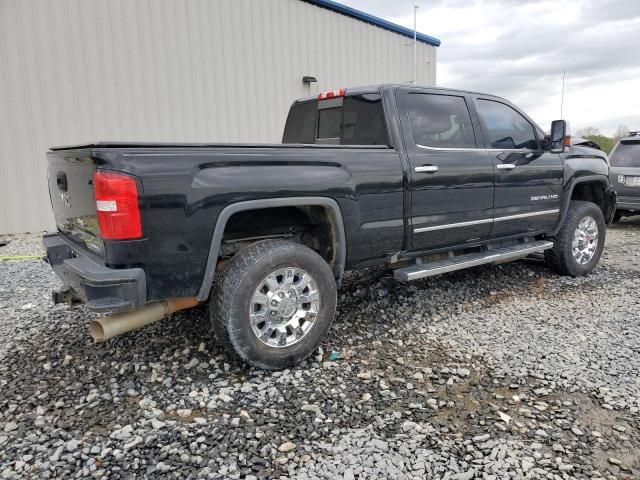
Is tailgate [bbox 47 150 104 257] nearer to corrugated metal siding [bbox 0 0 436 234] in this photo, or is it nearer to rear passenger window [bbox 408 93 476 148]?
rear passenger window [bbox 408 93 476 148]

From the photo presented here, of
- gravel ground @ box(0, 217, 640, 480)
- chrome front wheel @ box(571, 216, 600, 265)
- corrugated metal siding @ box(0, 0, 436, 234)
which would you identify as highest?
corrugated metal siding @ box(0, 0, 436, 234)

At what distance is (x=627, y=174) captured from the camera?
8906 mm

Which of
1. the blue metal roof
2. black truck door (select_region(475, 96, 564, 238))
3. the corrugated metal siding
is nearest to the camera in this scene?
black truck door (select_region(475, 96, 564, 238))

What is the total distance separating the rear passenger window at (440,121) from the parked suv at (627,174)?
5.82 m

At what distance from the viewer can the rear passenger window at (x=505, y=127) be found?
4660mm

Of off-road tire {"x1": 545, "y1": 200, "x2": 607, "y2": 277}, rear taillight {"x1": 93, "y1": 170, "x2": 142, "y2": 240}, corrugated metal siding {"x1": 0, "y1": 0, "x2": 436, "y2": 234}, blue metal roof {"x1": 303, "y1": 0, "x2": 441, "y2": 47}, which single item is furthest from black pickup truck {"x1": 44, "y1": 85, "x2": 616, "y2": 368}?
blue metal roof {"x1": 303, "y1": 0, "x2": 441, "y2": 47}

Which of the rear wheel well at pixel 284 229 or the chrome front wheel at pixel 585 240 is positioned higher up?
the rear wheel well at pixel 284 229

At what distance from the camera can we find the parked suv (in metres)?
8.83

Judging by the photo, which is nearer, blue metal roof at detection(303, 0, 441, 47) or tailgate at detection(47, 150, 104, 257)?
tailgate at detection(47, 150, 104, 257)

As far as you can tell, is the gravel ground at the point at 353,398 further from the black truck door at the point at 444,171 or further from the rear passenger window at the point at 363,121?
the rear passenger window at the point at 363,121

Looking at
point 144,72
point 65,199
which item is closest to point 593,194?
point 65,199

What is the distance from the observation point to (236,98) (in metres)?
9.95

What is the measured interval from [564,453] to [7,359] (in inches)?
142

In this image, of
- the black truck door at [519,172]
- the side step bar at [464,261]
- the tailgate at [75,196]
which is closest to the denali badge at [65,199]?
the tailgate at [75,196]
